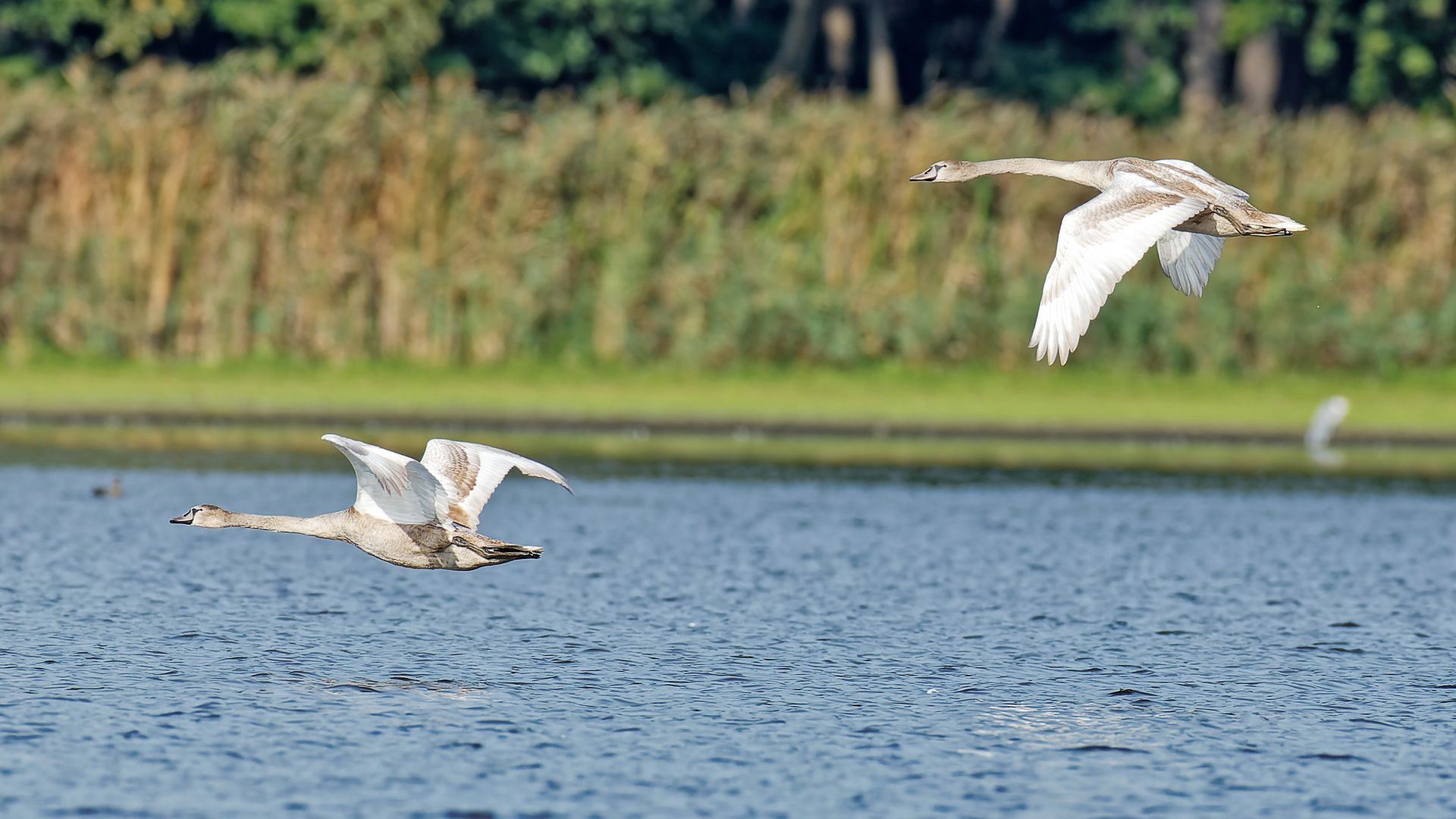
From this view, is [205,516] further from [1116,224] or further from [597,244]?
[597,244]

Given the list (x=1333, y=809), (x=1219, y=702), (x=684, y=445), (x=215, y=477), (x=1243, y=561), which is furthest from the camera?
(x=684, y=445)

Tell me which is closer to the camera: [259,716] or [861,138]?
[259,716]

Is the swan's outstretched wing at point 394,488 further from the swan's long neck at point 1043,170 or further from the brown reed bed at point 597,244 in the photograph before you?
the brown reed bed at point 597,244

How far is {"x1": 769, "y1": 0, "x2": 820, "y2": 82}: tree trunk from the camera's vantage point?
164ft

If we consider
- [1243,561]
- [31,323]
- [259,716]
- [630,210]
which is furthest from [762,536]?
[31,323]

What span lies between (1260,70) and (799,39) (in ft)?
32.2

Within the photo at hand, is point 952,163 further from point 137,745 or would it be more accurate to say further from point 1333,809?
point 137,745

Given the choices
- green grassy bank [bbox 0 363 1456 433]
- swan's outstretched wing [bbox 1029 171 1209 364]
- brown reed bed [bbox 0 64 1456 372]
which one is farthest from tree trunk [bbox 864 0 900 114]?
swan's outstretched wing [bbox 1029 171 1209 364]

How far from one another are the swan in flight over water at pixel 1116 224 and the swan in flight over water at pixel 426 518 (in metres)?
2.86

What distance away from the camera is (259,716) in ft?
38.4

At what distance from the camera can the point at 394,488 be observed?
11.2 m

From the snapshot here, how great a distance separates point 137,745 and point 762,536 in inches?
338

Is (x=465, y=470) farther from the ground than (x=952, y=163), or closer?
closer

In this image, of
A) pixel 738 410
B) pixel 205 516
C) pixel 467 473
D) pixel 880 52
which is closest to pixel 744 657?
pixel 467 473
